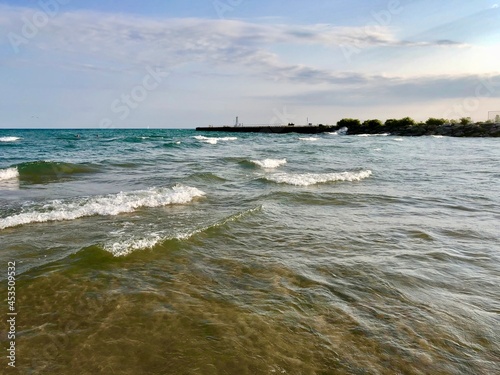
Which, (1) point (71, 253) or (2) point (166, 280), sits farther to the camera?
(1) point (71, 253)

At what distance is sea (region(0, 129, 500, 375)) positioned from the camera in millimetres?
3160

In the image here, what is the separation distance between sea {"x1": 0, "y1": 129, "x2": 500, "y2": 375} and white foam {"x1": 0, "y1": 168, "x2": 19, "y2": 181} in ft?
19.4

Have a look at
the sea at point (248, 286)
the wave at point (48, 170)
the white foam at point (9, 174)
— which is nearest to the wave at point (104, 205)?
the sea at point (248, 286)

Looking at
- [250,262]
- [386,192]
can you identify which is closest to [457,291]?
[250,262]

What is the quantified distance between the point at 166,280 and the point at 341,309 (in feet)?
7.44

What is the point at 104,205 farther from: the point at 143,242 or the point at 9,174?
the point at 9,174

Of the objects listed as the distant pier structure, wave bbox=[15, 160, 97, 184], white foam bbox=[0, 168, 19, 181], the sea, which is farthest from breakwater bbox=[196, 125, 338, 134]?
the sea

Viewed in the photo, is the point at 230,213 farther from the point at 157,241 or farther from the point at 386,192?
the point at 386,192

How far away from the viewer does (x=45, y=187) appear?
12266mm

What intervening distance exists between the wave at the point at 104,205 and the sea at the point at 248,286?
5 cm

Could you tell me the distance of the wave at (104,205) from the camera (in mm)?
7633

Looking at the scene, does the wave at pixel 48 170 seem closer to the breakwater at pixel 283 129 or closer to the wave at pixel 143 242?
the wave at pixel 143 242

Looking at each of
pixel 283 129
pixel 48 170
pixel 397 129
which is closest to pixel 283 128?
pixel 283 129

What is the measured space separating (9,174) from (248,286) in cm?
1445
